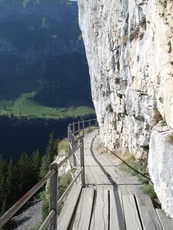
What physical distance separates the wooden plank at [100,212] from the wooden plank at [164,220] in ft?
3.50

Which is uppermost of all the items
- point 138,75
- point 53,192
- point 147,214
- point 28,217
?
point 138,75

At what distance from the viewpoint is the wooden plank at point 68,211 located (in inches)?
186

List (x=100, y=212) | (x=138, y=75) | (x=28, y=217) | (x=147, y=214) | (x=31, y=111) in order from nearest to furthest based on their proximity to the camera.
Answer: (x=147, y=214) → (x=100, y=212) → (x=138, y=75) → (x=28, y=217) → (x=31, y=111)

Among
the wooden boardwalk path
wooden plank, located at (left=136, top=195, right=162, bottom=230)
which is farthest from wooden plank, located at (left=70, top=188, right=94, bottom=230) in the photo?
wooden plank, located at (left=136, top=195, right=162, bottom=230)

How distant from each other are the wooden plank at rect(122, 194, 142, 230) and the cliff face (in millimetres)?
664

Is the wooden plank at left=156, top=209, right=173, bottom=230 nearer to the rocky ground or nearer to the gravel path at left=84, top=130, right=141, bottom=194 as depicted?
the gravel path at left=84, top=130, right=141, bottom=194

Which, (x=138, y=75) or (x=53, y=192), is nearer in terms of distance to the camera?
(x=53, y=192)

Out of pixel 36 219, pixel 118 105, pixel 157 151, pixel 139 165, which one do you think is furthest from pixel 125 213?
pixel 36 219

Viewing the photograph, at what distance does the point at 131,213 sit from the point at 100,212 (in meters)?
0.65

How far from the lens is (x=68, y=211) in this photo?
17.3ft

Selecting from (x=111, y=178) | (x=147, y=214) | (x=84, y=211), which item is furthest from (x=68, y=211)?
(x=111, y=178)

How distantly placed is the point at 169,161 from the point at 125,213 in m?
1.67

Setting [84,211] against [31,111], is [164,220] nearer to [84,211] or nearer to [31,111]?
[84,211]

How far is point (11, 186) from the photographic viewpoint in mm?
35125
